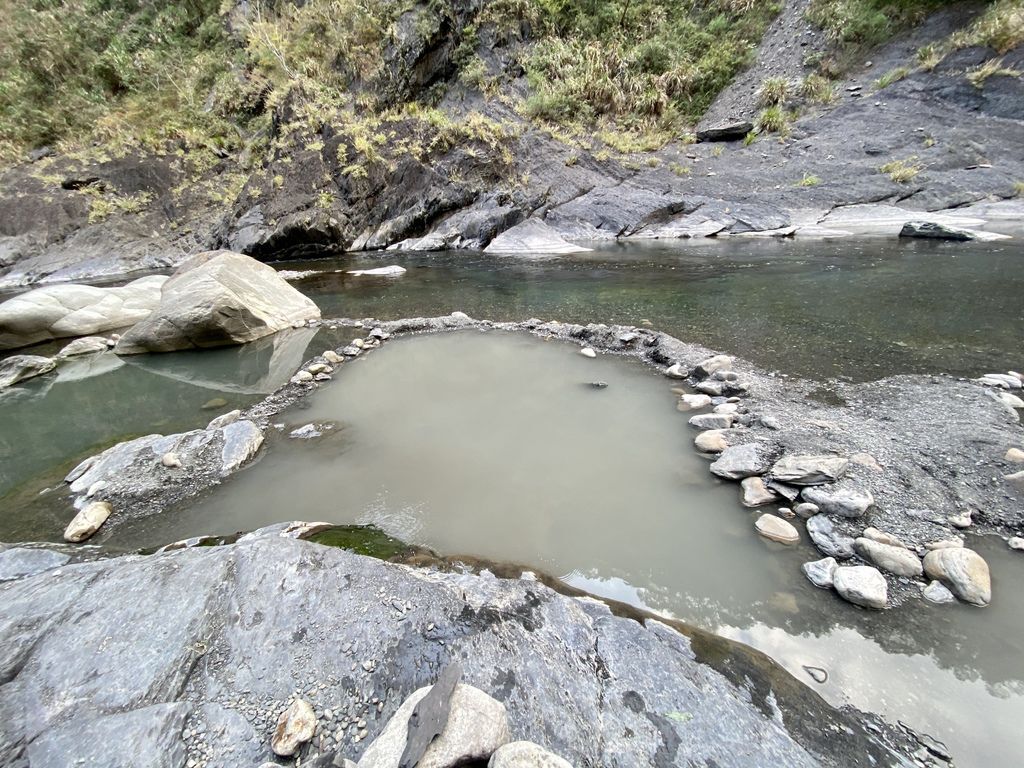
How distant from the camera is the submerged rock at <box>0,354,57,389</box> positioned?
18.2ft

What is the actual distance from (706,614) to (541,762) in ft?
3.99

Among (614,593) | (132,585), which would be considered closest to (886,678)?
(614,593)

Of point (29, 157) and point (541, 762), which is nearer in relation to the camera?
point (541, 762)

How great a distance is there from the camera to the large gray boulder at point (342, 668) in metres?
1.35

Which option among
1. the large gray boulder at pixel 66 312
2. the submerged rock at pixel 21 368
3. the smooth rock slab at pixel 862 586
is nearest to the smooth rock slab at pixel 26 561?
the smooth rock slab at pixel 862 586

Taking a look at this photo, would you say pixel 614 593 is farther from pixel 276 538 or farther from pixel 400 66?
pixel 400 66

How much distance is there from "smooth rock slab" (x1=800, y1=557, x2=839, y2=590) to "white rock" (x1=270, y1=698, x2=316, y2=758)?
2166 millimetres

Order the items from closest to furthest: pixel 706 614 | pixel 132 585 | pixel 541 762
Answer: pixel 541 762, pixel 132 585, pixel 706 614

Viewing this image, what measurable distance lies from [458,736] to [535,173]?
16.1 m

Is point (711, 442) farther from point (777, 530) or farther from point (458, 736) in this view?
point (458, 736)

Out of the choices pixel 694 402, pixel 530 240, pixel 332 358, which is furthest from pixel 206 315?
pixel 530 240

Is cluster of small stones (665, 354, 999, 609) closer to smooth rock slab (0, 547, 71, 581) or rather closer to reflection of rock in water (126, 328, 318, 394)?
smooth rock slab (0, 547, 71, 581)

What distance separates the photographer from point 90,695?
Result: 1.40 m

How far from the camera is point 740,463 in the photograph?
2.83 metres
